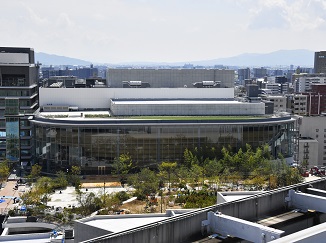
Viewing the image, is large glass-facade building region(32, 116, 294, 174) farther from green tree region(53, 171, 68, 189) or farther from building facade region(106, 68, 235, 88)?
building facade region(106, 68, 235, 88)

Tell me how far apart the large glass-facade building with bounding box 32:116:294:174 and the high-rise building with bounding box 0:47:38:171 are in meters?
4.19

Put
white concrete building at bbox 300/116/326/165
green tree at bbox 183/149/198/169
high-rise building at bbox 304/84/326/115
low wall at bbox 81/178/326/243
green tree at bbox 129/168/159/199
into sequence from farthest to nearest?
high-rise building at bbox 304/84/326/115, white concrete building at bbox 300/116/326/165, green tree at bbox 183/149/198/169, green tree at bbox 129/168/159/199, low wall at bbox 81/178/326/243

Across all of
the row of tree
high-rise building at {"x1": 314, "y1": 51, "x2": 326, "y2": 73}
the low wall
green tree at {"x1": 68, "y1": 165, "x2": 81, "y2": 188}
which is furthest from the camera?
high-rise building at {"x1": 314, "y1": 51, "x2": 326, "y2": 73}

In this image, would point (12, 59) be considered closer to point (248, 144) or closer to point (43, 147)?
point (43, 147)

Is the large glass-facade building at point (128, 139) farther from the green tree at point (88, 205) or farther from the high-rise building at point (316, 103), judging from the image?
the high-rise building at point (316, 103)

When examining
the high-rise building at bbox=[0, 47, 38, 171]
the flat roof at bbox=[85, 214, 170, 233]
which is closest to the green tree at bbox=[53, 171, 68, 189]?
the high-rise building at bbox=[0, 47, 38, 171]

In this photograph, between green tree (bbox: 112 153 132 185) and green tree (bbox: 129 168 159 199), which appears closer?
green tree (bbox: 129 168 159 199)

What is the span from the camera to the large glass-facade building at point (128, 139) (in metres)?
47.3

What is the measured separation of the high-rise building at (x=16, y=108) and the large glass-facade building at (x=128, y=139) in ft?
13.7

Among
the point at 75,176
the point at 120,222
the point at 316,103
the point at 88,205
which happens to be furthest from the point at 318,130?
the point at 120,222

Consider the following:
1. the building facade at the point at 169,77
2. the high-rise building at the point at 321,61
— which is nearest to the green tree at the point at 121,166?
the building facade at the point at 169,77

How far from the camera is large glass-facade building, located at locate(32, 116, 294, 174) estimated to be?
47.3 meters

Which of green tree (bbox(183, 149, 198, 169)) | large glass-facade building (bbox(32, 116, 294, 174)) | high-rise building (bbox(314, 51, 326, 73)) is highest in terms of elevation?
high-rise building (bbox(314, 51, 326, 73))

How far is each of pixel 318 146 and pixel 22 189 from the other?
39899 millimetres
